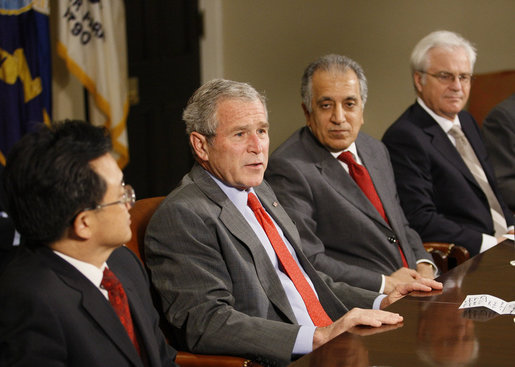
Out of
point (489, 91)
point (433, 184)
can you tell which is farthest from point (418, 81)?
point (489, 91)

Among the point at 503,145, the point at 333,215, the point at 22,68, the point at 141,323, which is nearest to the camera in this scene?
the point at 141,323

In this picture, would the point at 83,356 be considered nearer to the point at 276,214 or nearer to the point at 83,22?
the point at 276,214

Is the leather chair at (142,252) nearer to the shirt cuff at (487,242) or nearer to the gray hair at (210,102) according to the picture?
the gray hair at (210,102)

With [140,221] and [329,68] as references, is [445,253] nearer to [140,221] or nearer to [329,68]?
[329,68]

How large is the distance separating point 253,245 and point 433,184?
1576 mm

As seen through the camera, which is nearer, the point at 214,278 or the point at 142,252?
the point at 214,278

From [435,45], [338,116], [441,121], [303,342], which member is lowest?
[303,342]

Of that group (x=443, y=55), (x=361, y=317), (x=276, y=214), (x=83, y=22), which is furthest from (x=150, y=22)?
(x=361, y=317)

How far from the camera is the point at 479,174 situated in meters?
3.50

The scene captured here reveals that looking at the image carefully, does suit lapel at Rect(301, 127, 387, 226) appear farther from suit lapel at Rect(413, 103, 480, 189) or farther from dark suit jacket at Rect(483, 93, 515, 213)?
dark suit jacket at Rect(483, 93, 515, 213)

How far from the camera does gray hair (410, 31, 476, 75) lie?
139 inches

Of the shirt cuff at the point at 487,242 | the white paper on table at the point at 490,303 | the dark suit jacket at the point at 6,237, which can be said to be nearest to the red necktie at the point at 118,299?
the dark suit jacket at the point at 6,237

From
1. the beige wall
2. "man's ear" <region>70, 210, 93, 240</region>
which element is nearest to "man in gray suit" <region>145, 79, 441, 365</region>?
"man's ear" <region>70, 210, 93, 240</region>

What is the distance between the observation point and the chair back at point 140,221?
2.09 m
